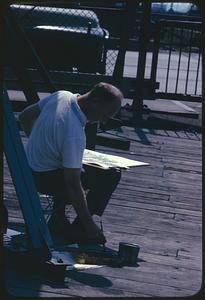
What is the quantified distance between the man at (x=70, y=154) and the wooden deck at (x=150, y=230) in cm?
31

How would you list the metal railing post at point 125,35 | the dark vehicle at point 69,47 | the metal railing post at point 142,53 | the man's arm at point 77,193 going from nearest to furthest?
1. the man's arm at point 77,193
2. the metal railing post at point 125,35
3. the metal railing post at point 142,53
4. the dark vehicle at point 69,47

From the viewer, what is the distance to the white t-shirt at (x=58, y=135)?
4934 mm

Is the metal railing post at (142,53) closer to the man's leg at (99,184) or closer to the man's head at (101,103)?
the man's leg at (99,184)

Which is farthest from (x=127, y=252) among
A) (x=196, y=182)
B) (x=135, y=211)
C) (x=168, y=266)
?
(x=196, y=182)

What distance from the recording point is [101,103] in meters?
4.94

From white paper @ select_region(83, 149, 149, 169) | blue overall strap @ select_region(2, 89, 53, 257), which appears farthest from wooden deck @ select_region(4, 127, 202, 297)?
white paper @ select_region(83, 149, 149, 169)

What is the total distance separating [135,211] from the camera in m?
6.66

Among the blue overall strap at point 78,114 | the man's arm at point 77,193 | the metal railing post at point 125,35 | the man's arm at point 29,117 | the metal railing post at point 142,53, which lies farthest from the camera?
the metal railing post at point 142,53

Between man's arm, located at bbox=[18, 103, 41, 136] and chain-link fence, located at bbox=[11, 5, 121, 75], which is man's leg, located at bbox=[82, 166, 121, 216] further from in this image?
chain-link fence, located at bbox=[11, 5, 121, 75]

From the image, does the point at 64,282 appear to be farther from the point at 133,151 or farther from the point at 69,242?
the point at 133,151

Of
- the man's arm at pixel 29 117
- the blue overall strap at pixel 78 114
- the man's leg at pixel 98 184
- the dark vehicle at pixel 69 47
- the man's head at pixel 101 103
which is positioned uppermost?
the man's head at pixel 101 103

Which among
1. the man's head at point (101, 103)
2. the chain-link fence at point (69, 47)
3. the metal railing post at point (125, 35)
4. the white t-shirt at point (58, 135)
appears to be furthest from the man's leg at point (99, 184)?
the chain-link fence at point (69, 47)

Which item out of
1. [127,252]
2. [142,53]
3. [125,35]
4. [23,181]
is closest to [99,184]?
[127,252]

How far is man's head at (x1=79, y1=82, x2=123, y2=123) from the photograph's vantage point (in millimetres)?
4930
